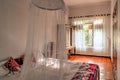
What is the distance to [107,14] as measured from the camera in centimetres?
624

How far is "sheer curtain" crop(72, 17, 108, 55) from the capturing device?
6422 millimetres

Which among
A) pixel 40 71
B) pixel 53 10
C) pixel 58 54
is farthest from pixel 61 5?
pixel 40 71

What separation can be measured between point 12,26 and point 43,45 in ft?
5.68

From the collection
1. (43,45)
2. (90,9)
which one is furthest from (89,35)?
(43,45)

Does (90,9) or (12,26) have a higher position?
(90,9)

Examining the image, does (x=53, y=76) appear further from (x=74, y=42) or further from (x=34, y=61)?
(x=74, y=42)

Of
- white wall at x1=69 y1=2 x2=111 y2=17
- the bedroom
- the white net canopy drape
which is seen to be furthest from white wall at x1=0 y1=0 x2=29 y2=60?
white wall at x1=69 y1=2 x2=111 y2=17

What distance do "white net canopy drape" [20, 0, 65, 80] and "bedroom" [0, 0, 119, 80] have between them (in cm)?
142

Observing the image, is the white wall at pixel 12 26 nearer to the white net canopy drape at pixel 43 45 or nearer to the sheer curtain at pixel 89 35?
the white net canopy drape at pixel 43 45

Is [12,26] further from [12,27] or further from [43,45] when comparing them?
[43,45]

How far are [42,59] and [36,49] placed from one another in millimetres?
180

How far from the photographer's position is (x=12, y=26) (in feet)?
10.2

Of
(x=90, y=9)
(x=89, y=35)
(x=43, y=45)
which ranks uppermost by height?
(x=90, y=9)

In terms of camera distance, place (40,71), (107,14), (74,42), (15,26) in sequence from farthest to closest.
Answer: (74,42) < (107,14) < (15,26) < (40,71)
